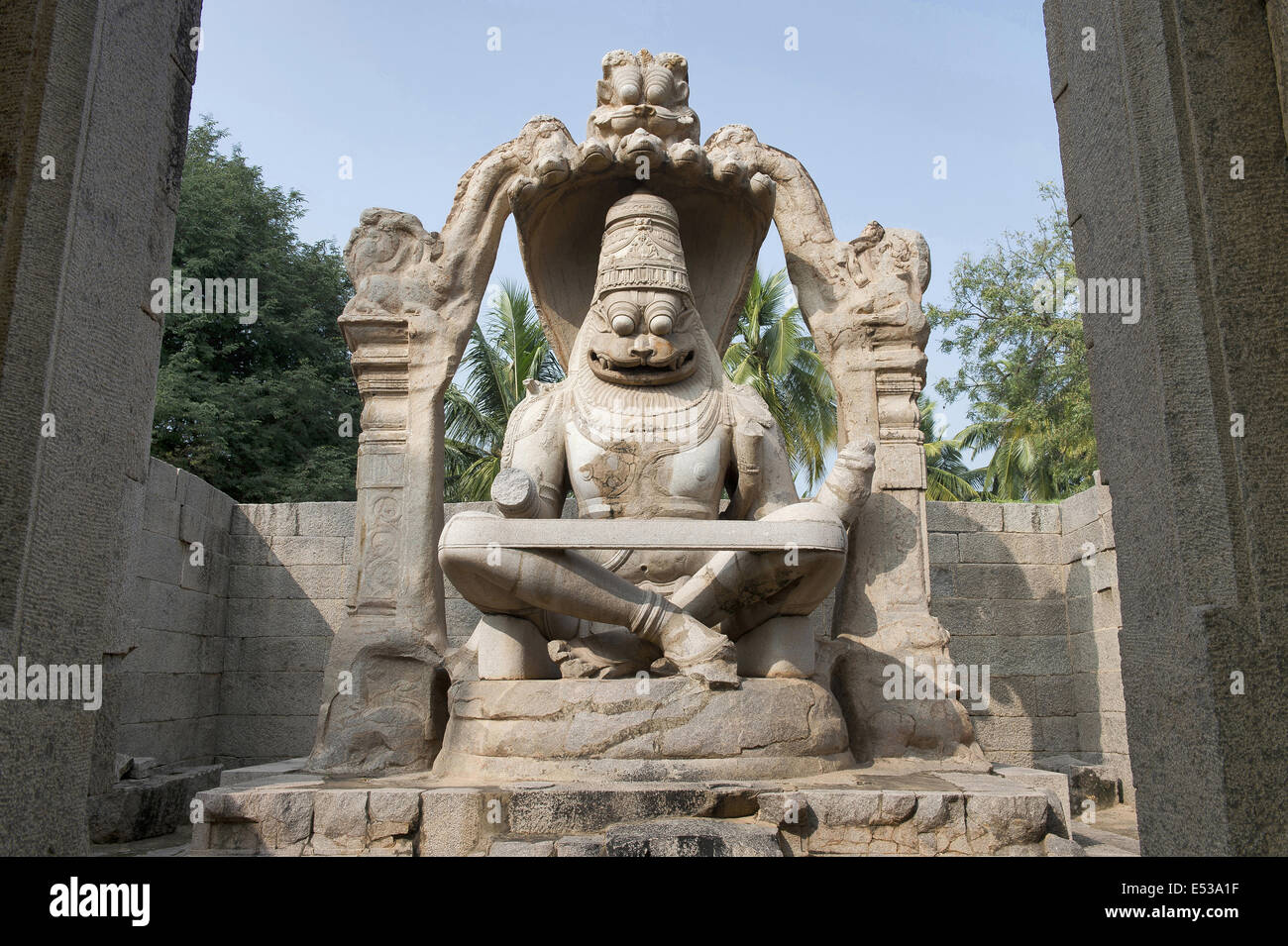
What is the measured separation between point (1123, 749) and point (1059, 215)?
472 inches

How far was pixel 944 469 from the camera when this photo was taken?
2420 centimetres

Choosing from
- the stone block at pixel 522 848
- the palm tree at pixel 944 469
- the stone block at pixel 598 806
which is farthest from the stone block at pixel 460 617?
the palm tree at pixel 944 469

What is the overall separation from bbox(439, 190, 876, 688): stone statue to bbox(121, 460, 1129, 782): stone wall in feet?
8.81

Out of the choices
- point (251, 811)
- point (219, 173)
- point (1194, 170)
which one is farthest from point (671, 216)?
point (219, 173)

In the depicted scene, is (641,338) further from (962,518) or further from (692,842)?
(962,518)

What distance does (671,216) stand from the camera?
5.64 meters

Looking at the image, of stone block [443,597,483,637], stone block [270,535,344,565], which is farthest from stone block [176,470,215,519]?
stone block [443,597,483,637]

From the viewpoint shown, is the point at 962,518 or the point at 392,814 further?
the point at 962,518

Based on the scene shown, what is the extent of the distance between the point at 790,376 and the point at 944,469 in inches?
309

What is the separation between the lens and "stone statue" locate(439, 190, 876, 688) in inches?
177

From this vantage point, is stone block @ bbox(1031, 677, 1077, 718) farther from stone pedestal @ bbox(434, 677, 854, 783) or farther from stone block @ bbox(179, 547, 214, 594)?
stone block @ bbox(179, 547, 214, 594)

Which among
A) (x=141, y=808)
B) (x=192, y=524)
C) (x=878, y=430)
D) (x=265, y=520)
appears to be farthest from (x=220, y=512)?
(x=878, y=430)

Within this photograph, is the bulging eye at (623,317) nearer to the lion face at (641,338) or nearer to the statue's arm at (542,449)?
the lion face at (641,338)

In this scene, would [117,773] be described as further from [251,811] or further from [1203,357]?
[1203,357]
